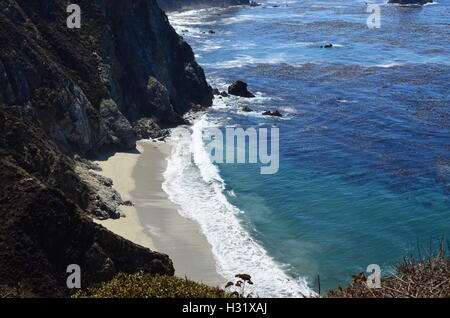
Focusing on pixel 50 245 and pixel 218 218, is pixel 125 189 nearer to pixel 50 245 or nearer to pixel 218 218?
pixel 218 218

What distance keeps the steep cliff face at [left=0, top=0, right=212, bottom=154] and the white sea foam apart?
4296 mm

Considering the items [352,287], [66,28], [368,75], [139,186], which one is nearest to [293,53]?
[368,75]

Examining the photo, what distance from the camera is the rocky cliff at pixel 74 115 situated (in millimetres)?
18266

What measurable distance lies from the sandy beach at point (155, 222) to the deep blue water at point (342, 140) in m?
3.12

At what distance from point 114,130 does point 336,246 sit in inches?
690

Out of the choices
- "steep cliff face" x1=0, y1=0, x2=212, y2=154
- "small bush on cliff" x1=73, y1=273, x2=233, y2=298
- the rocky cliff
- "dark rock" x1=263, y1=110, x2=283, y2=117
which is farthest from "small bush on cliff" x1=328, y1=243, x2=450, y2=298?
"dark rock" x1=263, y1=110, x2=283, y2=117

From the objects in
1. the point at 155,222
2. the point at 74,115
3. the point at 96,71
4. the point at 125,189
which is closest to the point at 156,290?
the point at 155,222

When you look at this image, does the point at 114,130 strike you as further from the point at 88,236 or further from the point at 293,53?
the point at 293,53

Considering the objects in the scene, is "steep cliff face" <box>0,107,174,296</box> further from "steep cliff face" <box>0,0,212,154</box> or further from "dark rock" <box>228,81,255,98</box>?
"dark rock" <box>228,81,255,98</box>

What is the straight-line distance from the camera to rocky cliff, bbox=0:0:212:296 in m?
18.3

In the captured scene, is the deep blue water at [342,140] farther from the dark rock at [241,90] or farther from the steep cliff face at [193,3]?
the steep cliff face at [193,3]

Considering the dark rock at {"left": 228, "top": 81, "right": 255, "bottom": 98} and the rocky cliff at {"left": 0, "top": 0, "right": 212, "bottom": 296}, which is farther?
the dark rock at {"left": 228, "top": 81, "right": 255, "bottom": 98}

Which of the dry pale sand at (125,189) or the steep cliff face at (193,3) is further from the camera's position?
the steep cliff face at (193,3)

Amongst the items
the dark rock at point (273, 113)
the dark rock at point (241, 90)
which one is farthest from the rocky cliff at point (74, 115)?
the dark rock at point (273, 113)
